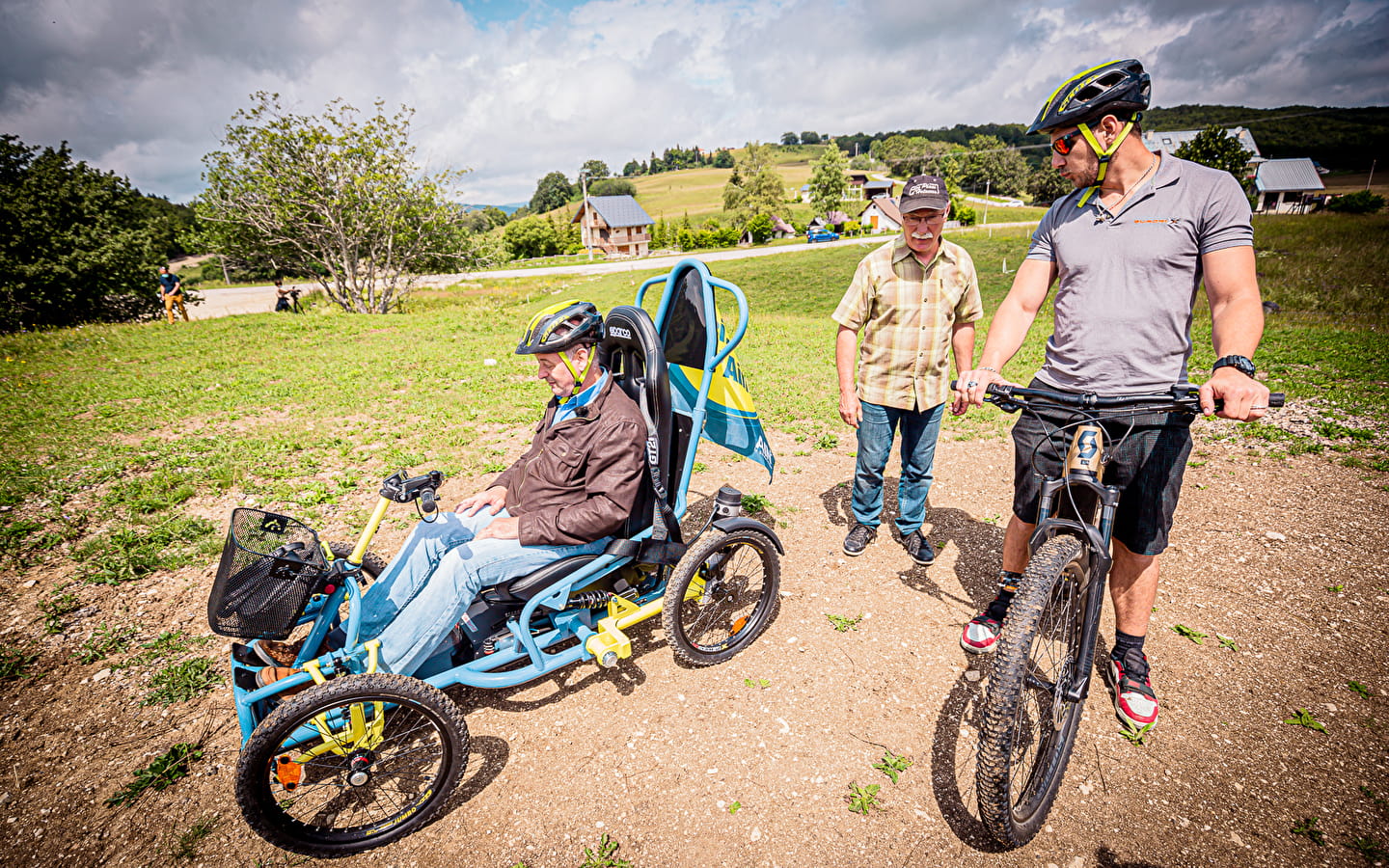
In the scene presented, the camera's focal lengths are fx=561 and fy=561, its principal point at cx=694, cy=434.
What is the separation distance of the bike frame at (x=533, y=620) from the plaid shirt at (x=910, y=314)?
1300 millimetres

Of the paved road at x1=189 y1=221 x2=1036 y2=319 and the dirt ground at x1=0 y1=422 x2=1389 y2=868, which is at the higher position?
the paved road at x1=189 y1=221 x2=1036 y2=319

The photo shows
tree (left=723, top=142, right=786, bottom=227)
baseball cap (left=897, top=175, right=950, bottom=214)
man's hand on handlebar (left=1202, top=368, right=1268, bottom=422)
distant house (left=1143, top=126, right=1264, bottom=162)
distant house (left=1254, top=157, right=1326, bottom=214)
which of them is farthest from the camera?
distant house (left=1254, top=157, right=1326, bottom=214)

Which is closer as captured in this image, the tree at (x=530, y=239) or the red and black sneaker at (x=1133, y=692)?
the red and black sneaker at (x=1133, y=692)

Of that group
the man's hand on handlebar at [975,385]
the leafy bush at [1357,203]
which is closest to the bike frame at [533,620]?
the man's hand on handlebar at [975,385]

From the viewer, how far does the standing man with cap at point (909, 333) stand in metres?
4.05

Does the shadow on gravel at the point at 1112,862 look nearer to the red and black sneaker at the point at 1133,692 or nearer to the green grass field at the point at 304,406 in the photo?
the red and black sneaker at the point at 1133,692

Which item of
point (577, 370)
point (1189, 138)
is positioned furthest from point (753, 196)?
point (577, 370)

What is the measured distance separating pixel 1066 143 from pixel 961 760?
10.2 feet

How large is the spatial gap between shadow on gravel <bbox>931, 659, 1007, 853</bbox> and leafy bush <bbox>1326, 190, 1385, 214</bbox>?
256ft

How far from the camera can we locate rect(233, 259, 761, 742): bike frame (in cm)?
263

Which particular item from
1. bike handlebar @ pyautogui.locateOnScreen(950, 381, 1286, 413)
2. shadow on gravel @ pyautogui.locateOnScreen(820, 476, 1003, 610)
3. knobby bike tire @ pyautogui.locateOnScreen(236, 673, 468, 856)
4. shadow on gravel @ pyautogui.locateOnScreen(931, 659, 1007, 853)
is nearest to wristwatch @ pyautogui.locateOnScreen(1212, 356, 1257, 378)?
bike handlebar @ pyautogui.locateOnScreen(950, 381, 1286, 413)

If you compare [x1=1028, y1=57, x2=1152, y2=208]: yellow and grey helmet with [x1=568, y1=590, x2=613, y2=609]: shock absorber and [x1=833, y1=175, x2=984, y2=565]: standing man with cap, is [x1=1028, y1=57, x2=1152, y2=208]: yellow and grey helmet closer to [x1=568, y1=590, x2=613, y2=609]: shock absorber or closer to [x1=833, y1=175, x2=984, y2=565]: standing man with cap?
[x1=833, y1=175, x2=984, y2=565]: standing man with cap

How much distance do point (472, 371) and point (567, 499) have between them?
889 cm

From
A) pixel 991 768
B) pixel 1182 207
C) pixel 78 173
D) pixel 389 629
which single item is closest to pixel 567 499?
pixel 389 629
